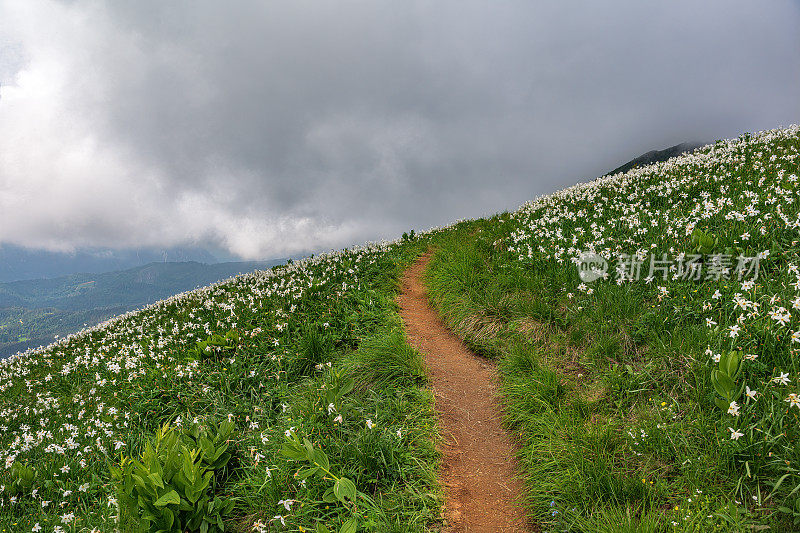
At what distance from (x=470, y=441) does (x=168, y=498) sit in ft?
12.0

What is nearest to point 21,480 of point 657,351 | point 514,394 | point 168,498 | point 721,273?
point 168,498

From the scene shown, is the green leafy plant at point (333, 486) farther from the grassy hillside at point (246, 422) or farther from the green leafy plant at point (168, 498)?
the green leafy plant at point (168, 498)

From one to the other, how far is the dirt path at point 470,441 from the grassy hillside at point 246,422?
31 cm

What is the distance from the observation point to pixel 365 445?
16.0ft

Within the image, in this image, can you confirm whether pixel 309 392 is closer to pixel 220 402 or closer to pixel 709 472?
pixel 220 402

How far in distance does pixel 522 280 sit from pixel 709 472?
522 cm

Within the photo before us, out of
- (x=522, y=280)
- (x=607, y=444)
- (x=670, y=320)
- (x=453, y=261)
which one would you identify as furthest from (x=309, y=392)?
(x=453, y=261)

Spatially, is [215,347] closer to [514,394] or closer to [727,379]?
[514,394]

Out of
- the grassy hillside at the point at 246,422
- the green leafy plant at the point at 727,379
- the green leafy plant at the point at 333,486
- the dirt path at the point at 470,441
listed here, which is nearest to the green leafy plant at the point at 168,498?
the grassy hillside at the point at 246,422

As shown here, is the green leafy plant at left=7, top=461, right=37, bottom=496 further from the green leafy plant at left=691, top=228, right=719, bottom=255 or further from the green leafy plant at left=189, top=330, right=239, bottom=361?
the green leafy plant at left=691, top=228, right=719, bottom=255

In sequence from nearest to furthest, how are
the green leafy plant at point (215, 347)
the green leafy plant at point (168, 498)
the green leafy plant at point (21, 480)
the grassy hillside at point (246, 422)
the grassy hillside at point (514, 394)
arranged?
the grassy hillside at point (514, 394) < the green leafy plant at point (168, 498) < the grassy hillside at point (246, 422) < the green leafy plant at point (21, 480) < the green leafy plant at point (215, 347)

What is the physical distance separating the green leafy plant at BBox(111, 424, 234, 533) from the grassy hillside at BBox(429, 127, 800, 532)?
368 cm

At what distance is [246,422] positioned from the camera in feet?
21.4

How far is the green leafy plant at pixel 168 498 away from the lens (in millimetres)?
4340
